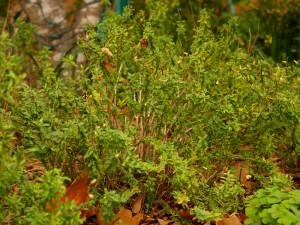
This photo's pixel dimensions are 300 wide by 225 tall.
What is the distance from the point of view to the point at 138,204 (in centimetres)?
304

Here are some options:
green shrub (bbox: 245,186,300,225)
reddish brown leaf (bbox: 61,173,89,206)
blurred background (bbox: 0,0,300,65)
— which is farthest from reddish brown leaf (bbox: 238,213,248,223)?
blurred background (bbox: 0,0,300,65)

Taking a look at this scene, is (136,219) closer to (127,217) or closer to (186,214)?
(127,217)

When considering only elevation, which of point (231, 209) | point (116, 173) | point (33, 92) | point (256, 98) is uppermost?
point (33, 92)

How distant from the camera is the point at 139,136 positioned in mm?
3264

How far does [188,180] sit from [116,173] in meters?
0.41

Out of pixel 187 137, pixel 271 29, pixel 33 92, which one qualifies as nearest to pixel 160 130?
pixel 187 137

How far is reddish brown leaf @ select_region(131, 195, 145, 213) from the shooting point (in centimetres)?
303

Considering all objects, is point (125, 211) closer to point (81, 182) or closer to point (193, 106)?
point (81, 182)

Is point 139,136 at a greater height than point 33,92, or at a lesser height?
lesser

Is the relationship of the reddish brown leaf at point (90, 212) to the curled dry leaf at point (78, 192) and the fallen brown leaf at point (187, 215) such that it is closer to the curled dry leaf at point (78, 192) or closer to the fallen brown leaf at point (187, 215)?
the curled dry leaf at point (78, 192)

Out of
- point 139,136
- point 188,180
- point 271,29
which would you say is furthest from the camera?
point 271,29

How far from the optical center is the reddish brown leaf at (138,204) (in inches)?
119

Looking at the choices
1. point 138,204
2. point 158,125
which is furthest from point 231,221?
point 158,125

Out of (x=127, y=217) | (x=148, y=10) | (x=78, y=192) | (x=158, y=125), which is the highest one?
(x=148, y=10)
